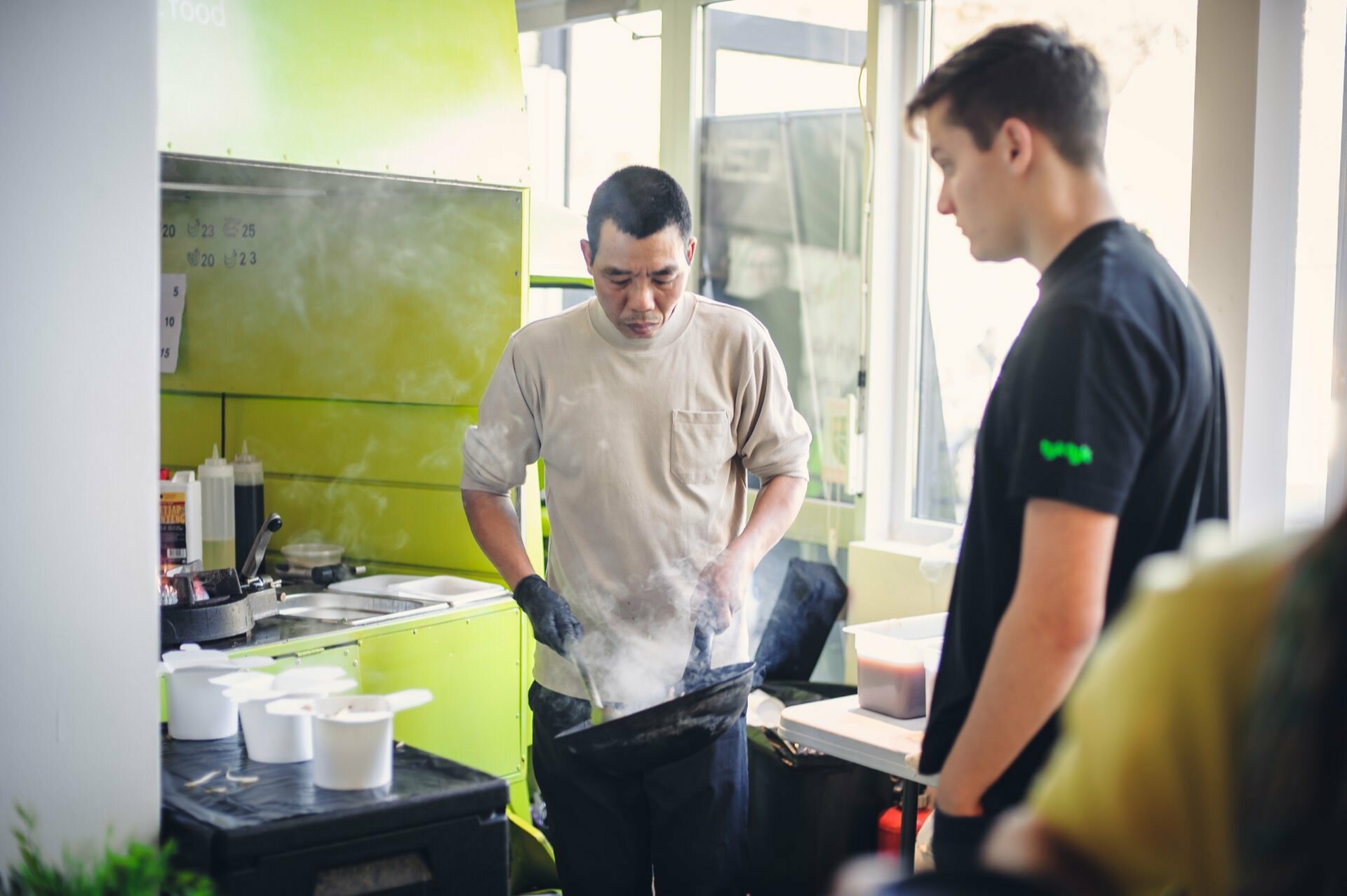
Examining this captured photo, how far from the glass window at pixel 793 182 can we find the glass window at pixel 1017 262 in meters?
0.24

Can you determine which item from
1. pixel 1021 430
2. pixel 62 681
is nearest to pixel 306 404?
pixel 62 681

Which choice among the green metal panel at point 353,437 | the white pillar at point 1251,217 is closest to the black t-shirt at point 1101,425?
the white pillar at point 1251,217

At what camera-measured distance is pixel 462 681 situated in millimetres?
2912

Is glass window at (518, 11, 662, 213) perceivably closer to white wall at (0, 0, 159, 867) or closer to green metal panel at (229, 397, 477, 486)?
green metal panel at (229, 397, 477, 486)

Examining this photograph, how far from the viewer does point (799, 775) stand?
9.57 ft

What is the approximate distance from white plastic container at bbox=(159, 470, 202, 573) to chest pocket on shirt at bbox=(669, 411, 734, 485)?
50.5 inches

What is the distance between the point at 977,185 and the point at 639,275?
0.94m

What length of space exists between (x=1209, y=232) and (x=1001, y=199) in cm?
156

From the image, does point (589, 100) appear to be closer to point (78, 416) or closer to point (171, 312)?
point (171, 312)

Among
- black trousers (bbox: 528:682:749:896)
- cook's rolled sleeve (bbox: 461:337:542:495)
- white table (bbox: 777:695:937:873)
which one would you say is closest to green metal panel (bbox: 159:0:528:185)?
cook's rolled sleeve (bbox: 461:337:542:495)

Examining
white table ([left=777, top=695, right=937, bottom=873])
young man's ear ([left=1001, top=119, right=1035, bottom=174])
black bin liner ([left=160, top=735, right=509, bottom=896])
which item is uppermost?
young man's ear ([left=1001, top=119, right=1035, bottom=174])

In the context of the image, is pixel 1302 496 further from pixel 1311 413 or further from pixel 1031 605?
pixel 1031 605

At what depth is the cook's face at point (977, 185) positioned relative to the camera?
4.20 feet

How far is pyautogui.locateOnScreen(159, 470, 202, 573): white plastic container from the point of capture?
110 inches
